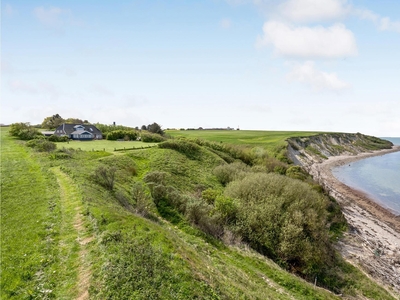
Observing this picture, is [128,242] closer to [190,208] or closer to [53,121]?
[190,208]

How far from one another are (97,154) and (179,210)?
17635 millimetres

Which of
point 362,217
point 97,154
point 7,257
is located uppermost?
point 97,154

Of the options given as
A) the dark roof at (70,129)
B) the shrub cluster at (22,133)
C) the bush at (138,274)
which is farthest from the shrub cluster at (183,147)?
the dark roof at (70,129)

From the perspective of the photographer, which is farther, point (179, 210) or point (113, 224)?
point (179, 210)

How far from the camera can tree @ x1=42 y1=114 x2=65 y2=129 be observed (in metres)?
95.2

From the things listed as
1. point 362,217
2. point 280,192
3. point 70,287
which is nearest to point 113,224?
point 70,287

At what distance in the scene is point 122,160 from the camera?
31.4 meters

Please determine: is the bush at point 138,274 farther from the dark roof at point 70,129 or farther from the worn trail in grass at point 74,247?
the dark roof at point 70,129

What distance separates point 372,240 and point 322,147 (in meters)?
83.9

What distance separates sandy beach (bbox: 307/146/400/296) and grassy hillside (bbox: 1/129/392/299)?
6.44 ft

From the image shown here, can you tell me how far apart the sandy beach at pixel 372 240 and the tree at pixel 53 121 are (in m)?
95.1

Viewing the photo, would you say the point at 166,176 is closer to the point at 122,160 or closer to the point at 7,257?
the point at 122,160

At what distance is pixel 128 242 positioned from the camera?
10.7 meters

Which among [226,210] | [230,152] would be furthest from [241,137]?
[226,210]
